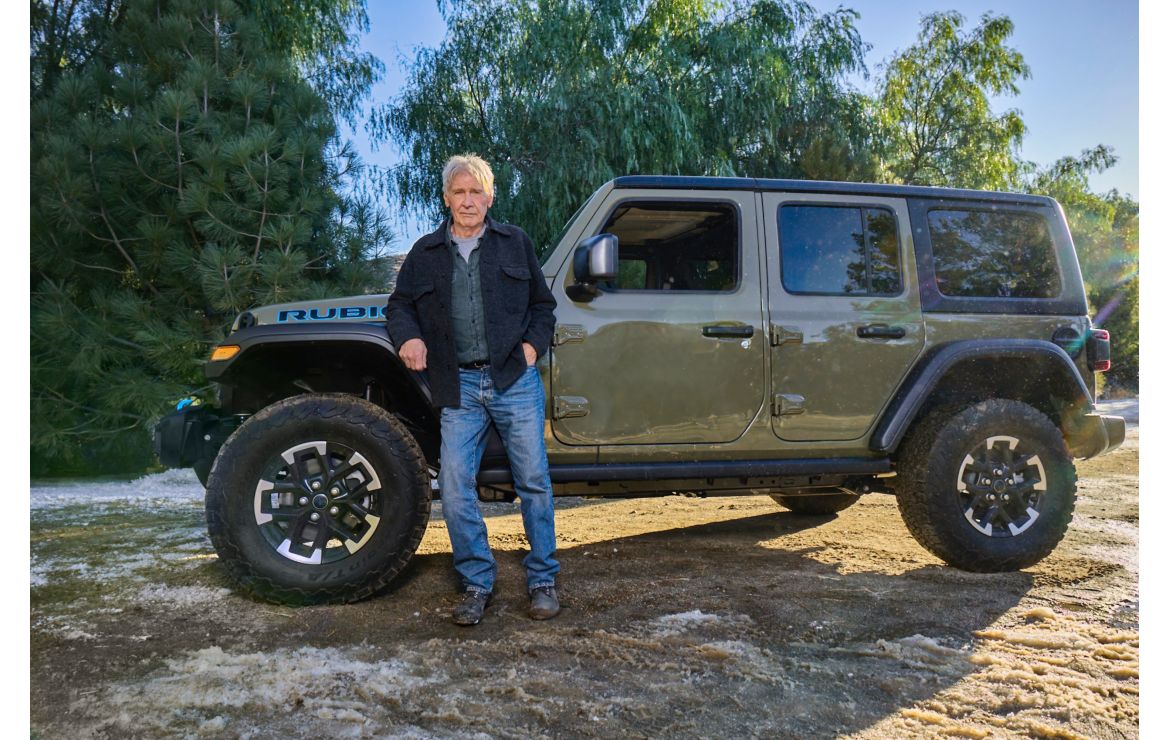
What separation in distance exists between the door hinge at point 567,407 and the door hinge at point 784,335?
0.96m

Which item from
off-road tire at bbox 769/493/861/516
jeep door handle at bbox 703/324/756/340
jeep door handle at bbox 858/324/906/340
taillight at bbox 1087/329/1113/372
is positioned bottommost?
off-road tire at bbox 769/493/861/516

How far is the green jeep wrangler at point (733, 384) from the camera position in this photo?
3.42 metres

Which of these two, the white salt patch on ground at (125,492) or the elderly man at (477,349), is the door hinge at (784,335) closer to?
the elderly man at (477,349)

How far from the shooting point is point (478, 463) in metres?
3.42

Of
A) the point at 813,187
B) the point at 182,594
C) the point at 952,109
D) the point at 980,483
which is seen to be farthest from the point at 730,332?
the point at 952,109

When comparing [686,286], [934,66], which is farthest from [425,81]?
[686,286]

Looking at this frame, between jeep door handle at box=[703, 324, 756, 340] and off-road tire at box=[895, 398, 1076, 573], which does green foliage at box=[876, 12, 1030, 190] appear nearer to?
off-road tire at box=[895, 398, 1076, 573]

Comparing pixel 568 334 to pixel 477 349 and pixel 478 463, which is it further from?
pixel 478 463

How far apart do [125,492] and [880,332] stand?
21.2 ft

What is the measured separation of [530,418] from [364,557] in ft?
2.96

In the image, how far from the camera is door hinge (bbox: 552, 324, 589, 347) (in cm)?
360

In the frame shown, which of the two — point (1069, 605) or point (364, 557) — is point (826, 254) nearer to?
point (1069, 605)

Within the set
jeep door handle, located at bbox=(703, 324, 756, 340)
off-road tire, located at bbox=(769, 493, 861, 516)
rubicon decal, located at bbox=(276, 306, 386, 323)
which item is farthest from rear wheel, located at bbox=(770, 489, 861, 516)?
rubicon decal, located at bbox=(276, 306, 386, 323)

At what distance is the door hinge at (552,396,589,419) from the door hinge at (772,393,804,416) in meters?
0.93
